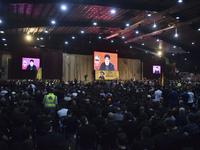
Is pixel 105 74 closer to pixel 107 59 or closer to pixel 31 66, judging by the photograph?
pixel 107 59

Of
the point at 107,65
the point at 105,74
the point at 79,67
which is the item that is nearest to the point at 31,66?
the point at 79,67

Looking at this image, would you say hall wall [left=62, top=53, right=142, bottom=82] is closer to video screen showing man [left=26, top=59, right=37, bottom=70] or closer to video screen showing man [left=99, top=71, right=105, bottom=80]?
video screen showing man [left=99, top=71, right=105, bottom=80]

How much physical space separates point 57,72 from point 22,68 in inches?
162

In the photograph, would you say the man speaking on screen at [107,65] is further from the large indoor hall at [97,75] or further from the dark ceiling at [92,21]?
the dark ceiling at [92,21]

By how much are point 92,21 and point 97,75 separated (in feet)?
32.8

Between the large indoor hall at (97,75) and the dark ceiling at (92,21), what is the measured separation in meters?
0.07

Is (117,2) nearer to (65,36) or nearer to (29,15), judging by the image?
(29,15)

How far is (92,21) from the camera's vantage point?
15.2 metres

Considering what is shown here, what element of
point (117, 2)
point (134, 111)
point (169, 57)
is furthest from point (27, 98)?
point (169, 57)

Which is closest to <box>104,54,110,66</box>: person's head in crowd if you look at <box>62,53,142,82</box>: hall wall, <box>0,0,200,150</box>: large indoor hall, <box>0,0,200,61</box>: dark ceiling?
<box>0,0,200,150</box>: large indoor hall

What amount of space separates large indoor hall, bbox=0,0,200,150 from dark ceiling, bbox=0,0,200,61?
68mm

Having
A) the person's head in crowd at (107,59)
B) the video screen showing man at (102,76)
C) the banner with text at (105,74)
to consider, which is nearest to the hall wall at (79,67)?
the banner with text at (105,74)

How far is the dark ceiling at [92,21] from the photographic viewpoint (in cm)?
1109

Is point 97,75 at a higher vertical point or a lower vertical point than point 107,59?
lower
